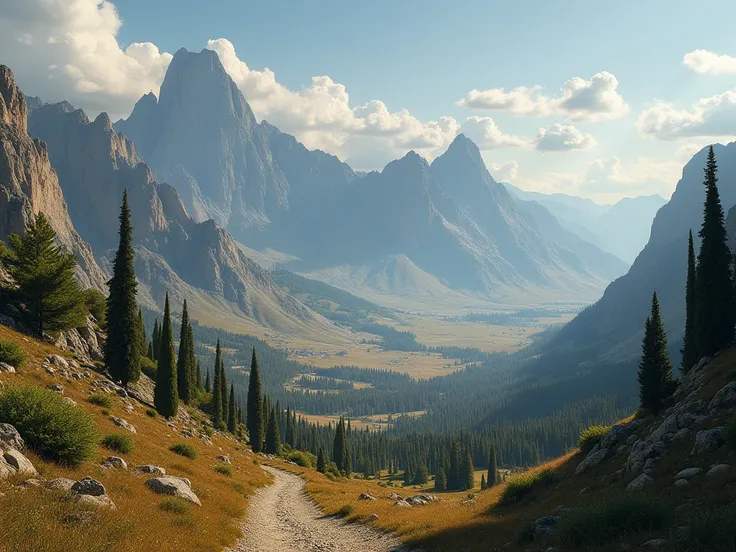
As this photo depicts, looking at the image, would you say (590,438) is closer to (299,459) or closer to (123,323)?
(123,323)

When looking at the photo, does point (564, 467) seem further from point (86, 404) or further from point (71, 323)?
point (71, 323)

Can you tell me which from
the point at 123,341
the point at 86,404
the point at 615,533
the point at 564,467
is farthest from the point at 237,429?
the point at 615,533

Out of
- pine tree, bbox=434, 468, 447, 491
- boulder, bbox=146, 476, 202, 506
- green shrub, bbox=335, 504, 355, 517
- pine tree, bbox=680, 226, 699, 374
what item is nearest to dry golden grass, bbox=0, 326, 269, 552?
boulder, bbox=146, 476, 202, 506

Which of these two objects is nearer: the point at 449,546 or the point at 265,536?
the point at 449,546

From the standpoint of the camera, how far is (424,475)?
6501 inches

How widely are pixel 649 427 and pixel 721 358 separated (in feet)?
49.5

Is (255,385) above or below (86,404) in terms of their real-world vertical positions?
below

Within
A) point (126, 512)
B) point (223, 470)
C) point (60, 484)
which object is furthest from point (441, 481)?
point (60, 484)

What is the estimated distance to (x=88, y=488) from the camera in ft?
60.0

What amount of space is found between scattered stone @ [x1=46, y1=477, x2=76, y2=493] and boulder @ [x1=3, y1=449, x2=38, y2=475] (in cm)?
98

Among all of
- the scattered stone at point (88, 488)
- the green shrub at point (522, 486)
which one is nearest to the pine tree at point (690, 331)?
the green shrub at point (522, 486)

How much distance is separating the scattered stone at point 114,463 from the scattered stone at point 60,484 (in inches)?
264

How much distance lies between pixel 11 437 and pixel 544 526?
21477 mm

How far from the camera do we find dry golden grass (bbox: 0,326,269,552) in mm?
13758
